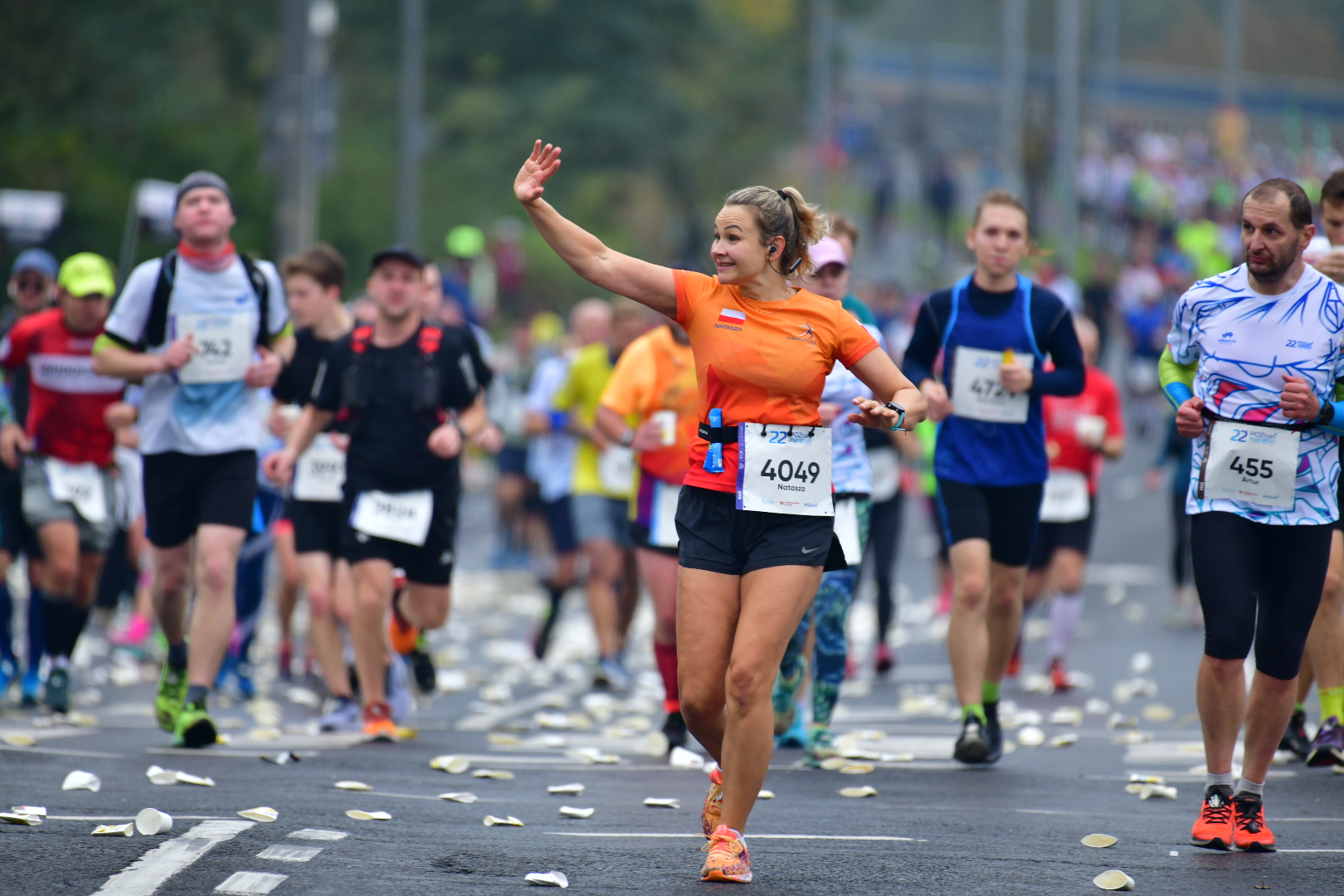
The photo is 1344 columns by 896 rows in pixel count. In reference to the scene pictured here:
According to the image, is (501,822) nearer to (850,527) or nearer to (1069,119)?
(850,527)

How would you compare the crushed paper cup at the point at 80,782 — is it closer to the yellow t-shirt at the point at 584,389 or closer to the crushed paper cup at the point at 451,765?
the crushed paper cup at the point at 451,765

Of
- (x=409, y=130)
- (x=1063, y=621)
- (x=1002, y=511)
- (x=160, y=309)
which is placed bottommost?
(x=1063, y=621)

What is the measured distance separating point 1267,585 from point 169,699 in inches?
192

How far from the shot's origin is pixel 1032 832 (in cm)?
681

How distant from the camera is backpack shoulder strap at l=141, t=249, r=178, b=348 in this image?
8.90 meters

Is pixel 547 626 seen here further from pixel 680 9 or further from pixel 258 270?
pixel 680 9

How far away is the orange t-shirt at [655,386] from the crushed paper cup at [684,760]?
5.22ft

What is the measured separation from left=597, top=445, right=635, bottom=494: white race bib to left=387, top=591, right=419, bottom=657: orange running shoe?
2.19 m

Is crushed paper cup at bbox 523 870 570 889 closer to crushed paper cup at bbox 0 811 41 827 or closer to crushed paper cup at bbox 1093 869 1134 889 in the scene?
crushed paper cup at bbox 1093 869 1134 889

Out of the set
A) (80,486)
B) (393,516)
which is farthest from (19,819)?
(80,486)

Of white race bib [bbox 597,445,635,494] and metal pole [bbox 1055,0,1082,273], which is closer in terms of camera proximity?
white race bib [bbox 597,445,635,494]

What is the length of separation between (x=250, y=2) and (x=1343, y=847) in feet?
99.3

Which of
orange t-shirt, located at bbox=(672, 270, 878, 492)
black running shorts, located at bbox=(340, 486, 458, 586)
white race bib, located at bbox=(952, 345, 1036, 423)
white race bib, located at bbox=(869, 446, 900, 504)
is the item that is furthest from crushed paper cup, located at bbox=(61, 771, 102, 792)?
white race bib, located at bbox=(869, 446, 900, 504)

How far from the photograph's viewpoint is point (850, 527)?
862cm
